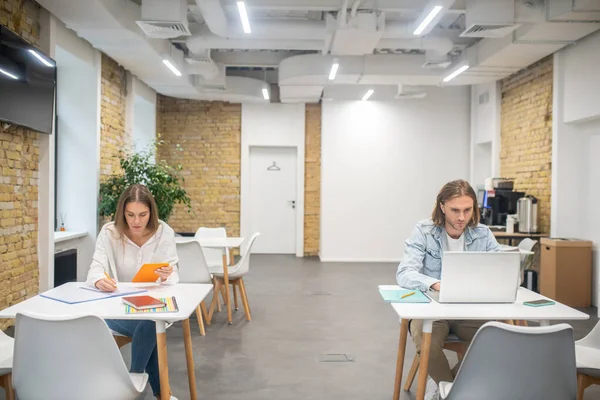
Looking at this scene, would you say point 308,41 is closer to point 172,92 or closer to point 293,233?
point 172,92

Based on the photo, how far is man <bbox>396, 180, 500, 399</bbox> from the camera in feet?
9.44

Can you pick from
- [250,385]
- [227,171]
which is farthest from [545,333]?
[227,171]

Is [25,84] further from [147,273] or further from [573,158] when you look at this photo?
[573,158]

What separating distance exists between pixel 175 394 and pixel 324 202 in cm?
650

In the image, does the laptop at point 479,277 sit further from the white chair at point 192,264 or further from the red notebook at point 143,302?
the white chair at point 192,264

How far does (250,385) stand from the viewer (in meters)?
3.53

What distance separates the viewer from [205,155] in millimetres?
10023

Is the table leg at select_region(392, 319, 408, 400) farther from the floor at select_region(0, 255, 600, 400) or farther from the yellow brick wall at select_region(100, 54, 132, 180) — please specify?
the yellow brick wall at select_region(100, 54, 132, 180)


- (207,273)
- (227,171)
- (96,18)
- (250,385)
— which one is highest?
(96,18)

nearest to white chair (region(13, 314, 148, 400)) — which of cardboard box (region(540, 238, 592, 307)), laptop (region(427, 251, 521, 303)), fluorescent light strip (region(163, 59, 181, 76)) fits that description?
laptop (region(427, 251, 521, 303))

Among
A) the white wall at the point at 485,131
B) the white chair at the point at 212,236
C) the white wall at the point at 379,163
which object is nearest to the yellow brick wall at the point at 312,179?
the white wall at the point at 379,163

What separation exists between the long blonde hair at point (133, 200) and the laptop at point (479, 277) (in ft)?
5.84

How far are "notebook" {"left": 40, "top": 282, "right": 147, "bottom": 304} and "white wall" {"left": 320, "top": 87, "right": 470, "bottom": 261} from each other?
22.3ft

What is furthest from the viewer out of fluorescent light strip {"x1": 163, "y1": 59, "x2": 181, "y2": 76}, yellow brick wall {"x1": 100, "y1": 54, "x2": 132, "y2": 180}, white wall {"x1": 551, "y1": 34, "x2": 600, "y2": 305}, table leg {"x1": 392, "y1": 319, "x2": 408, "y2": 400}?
yellow brick wall {"x1": 100, "y1": 54, "x2": 132, "y2": 180}
